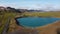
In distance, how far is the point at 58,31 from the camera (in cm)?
244

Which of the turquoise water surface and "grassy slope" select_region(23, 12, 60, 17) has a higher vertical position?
"grassy slope" select_region(23, 12, 60, 17)

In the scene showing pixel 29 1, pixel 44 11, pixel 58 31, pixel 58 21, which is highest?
pixel 29 1

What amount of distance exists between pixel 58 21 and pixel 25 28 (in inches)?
26.1

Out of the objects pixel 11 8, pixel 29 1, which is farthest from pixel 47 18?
pixel 11 8

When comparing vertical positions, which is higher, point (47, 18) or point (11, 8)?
point (11, 8)

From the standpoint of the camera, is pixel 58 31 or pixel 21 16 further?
pixel 21 16

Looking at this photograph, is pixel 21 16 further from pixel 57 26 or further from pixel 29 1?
pixel 57 26

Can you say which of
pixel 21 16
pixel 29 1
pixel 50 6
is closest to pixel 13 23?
pixel 21 16

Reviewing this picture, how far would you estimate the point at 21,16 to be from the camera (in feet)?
8.63

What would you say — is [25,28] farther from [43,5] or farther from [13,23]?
[43,5]

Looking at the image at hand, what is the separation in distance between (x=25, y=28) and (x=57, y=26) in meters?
0.62

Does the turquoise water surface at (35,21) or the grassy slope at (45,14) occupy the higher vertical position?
the grassy slope at (45,14)

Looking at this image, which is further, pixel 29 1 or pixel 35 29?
pixel 29 1

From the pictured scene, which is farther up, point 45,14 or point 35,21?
point 45,14
